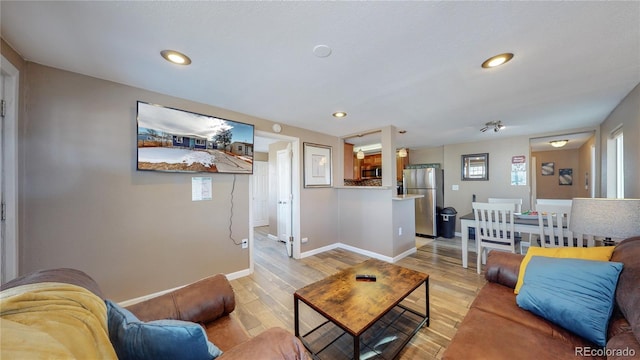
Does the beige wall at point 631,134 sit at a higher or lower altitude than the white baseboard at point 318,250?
higher

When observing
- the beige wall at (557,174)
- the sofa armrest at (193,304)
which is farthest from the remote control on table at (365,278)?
the beige wall at (557,174)

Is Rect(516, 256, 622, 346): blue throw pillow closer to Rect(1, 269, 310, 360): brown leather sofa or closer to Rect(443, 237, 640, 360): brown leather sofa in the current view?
Rect(443, 237, 640, 360): brown leather sofa

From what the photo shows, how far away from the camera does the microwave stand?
247 inches

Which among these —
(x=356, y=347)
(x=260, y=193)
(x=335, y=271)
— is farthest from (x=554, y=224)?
(x=260, y=193)

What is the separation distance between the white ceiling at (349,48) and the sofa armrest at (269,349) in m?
1.59

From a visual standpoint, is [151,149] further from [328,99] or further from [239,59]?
[328,99]

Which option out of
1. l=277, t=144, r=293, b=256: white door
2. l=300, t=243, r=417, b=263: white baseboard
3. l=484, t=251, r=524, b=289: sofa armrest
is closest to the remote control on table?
l=484, t=251, r=524, b=289: sofa armrest

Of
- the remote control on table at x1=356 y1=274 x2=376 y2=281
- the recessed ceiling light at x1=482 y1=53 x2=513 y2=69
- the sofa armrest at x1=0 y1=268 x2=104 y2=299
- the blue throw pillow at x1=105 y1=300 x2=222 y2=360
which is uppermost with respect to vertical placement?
the recessed ceiling light at x1=482 y1=53 x2=513 y2=69

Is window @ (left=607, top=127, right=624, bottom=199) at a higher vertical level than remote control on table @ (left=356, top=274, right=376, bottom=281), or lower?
higher

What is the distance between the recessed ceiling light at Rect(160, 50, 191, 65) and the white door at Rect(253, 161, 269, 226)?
458cm

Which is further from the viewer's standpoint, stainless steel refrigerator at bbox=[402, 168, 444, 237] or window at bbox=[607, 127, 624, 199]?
stainless steel refrigerator at bbox=[402, 168, 444, 237]

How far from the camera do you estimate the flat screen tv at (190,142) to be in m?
2.12

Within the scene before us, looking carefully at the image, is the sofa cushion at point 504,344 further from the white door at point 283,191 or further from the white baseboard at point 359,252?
the white door at point 283,191

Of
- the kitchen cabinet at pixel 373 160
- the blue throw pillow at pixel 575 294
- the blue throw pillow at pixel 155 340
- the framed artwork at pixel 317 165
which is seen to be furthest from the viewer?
the kitchen cabinet at pixel 373 160
